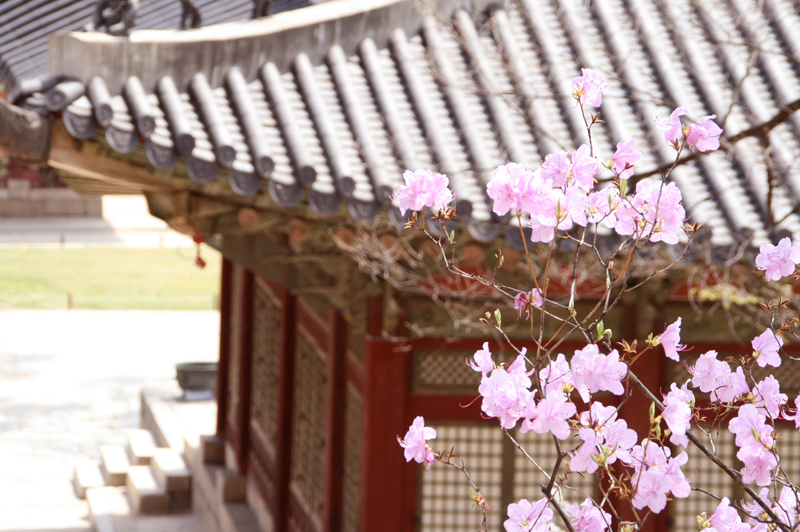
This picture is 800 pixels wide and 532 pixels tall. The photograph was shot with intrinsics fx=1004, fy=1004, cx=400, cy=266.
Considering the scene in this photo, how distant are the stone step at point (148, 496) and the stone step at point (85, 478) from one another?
81 centimetres

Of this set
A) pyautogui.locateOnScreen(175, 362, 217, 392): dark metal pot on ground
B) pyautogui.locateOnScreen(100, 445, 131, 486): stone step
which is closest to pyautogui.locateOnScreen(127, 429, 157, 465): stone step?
pyautogui.locateOnScreen(100, 445, 131, 486): stone step

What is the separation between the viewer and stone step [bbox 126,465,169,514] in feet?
35.3

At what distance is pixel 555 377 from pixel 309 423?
5.86 metres

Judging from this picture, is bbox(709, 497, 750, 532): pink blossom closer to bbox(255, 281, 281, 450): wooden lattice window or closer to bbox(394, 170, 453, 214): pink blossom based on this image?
bbox(394, 170, 453, 214): pink blossom

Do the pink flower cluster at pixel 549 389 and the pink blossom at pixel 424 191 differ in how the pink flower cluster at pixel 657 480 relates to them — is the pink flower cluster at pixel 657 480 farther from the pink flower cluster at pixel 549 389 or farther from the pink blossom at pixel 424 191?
the pink blossom at pixel 424 191

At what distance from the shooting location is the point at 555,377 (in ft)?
7.14

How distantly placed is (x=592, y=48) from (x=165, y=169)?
125 inches

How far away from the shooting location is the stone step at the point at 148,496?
35.3 feet

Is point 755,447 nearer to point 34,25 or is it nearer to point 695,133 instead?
point 695,133

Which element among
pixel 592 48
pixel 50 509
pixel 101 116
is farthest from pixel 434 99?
pixel 50 509

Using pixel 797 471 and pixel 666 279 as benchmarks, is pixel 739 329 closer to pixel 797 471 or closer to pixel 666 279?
pixel 666 279

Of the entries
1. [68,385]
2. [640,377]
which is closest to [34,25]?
[640,377]

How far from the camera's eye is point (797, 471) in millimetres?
6598

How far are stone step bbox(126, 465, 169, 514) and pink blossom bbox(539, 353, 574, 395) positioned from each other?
9308 millimetres
